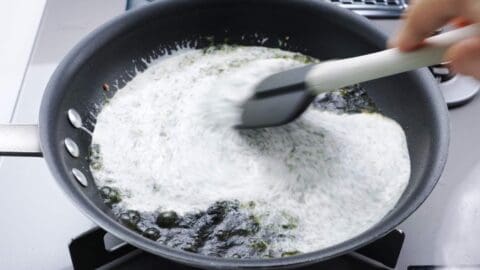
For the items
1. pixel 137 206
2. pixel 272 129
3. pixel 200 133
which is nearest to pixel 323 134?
pixel 272 129

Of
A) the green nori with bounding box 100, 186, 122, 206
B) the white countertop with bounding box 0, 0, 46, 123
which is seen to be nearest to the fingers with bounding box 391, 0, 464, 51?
the green nori with bounding box 100, 186, 122, 206

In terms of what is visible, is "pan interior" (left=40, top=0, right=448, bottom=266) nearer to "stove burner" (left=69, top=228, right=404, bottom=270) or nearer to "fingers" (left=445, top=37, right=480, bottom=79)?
"stove burner" (left=69, top=228, right=404, bottom=270)

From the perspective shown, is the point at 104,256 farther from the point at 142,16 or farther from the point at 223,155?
the point at 142,16

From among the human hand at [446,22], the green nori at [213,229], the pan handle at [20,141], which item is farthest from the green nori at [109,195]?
the human hand at [446,22]

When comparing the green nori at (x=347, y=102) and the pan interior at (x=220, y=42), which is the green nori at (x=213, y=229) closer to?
the pan interior at (x=220, y=42)

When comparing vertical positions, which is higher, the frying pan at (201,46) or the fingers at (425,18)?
the fingers at (425,18)
